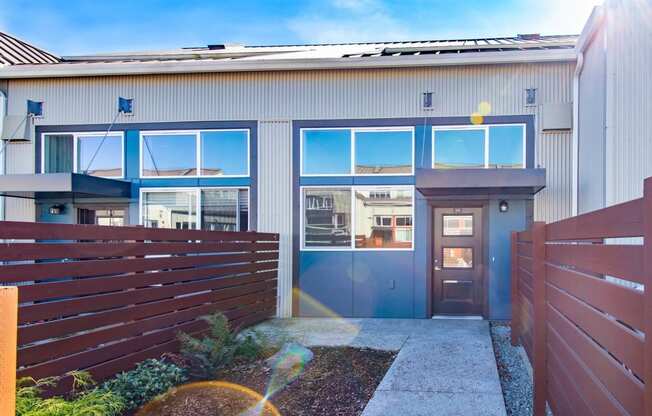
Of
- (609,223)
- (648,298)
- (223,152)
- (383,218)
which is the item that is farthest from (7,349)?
(223,152)

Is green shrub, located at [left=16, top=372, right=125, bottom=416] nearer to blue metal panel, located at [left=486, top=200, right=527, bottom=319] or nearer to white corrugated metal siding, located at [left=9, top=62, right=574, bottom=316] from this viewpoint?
white corrugated metal siding, located at [left=9, top=62, right=574, bottom=316]

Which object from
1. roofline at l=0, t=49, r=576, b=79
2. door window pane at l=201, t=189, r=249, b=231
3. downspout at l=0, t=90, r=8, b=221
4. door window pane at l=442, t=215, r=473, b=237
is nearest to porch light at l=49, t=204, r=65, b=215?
downspout at l=0, t=90, r=8, b=221

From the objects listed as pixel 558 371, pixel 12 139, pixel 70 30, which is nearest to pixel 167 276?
pixel 558 371

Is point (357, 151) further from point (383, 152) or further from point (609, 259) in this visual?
point (609, 259)

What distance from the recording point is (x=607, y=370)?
2127mm

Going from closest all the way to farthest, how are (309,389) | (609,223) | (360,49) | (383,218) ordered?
(609,223) < (309,389) < (383,218) < (360,49)

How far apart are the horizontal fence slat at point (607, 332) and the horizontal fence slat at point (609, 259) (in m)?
0.20

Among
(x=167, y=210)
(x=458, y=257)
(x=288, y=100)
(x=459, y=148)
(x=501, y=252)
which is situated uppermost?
(x=288, y=100)

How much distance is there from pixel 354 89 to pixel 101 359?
21.1ft

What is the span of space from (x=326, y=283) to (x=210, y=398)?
4.86m

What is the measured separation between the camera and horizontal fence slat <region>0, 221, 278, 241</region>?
3771 mm

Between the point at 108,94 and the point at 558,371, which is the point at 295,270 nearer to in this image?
the point at 108,94

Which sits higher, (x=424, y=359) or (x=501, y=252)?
(x=501, y=252)

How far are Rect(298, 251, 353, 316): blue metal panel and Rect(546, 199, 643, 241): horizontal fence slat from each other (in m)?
6.06
